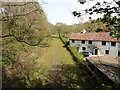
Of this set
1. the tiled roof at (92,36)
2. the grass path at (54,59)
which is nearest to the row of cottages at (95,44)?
the tiled roof at (92,36)

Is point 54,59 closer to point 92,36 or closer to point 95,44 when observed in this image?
point 95,44

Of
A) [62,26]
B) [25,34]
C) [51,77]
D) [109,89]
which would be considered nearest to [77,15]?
[109,89]

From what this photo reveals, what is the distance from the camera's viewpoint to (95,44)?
38.7 m

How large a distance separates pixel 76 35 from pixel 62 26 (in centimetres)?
2793

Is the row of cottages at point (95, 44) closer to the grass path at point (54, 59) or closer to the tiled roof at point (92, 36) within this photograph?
the tiled roof at point (92, 36)

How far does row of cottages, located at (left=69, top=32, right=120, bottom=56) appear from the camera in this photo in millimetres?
36050

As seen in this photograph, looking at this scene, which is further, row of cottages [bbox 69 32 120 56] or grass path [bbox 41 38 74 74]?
row of cottages [bbox 69 32 120 56]

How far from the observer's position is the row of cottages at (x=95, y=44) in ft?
118

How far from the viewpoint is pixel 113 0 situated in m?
3.11

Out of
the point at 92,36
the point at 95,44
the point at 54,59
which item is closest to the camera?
the point at 54,59

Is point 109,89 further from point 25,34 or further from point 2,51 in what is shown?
point 2,51

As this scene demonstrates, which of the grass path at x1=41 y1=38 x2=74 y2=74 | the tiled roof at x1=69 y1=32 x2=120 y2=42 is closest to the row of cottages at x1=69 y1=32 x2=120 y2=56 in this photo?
the tiled roof at x1=69 y1=32 x2=120 y2=42

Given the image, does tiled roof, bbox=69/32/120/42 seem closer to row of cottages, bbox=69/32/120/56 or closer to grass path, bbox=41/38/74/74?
row of cottages, bbox=69/32/120/56

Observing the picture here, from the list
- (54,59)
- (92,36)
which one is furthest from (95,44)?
(54,59)
